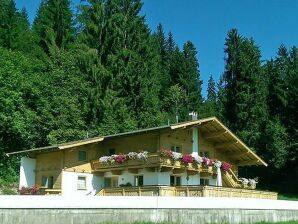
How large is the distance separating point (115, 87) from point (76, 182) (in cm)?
1863

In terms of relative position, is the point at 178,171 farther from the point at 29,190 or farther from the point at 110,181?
the point at 29,190

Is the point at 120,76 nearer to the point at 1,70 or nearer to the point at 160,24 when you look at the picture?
the point at 1,70

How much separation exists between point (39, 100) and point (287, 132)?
2854 cm

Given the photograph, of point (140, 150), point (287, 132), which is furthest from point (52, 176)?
point (287, 132)

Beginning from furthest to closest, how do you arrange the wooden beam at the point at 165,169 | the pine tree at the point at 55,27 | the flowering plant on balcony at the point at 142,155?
the pine tree at the point at 55,27 < the wooden beam at the point at 165,169 < the flowering plant on balcony at the point at 142,155

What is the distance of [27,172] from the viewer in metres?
33.7

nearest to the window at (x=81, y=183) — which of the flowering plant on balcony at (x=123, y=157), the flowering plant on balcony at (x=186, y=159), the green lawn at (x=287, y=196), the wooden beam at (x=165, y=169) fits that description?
the flowering plant on balcony at (x=123, y=157)

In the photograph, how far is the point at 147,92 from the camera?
51.6m

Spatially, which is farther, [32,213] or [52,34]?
[52,34]

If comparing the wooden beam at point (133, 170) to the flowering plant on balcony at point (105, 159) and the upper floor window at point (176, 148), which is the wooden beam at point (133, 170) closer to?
the flowering plant on balcony at point (105, 159)

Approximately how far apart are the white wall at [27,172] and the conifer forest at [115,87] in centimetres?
595

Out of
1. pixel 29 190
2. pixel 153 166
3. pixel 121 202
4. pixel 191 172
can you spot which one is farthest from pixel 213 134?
pixel 121 202

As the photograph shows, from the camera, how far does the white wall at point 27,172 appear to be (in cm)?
3334

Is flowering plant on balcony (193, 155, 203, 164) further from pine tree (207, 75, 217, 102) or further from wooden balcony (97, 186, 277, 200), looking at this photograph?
pine tree (207, 75, 217, 102)
